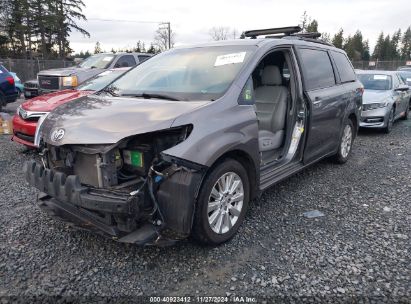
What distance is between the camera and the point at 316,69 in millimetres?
4590

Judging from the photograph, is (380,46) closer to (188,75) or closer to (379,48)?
(379,48)

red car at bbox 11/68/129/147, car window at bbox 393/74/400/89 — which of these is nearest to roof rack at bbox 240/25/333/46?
red car at bbox 11/68/129/147

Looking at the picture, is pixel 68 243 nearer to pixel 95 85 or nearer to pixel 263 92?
pixel 263 92

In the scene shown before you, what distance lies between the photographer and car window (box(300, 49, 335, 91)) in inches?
170

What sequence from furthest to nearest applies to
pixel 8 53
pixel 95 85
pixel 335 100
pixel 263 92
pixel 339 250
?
pixel 8 53
pixel 95 85
pixel 335 100
pixel 263 92
pixel 339 250

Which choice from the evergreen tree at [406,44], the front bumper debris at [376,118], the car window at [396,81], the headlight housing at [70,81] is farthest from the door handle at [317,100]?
the evergreen tree at [406,44]

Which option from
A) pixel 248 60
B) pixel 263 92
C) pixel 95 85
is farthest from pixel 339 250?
pixel 95 85

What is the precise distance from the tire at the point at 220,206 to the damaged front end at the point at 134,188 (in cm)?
15

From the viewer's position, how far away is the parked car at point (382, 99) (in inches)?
320

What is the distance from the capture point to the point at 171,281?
8.73 ft

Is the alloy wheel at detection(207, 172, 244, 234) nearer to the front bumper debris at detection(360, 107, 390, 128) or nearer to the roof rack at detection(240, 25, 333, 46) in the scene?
the roof rack at detection(240, 25, 333, 46)

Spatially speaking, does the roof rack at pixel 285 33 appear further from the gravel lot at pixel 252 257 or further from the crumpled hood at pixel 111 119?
the crumpled hood at pixel 111 119

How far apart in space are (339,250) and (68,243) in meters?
2.47

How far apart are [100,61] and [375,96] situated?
776 cm
